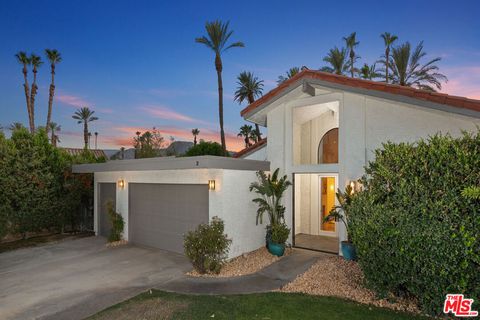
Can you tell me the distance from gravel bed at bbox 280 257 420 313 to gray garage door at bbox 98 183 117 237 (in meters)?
9.58

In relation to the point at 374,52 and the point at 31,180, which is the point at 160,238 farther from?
the point at 374,52

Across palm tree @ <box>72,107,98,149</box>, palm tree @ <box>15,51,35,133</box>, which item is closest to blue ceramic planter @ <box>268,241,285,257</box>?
palm tree @ <box>15,51,35,133</box>

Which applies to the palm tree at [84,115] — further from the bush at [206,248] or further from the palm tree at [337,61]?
the bush at [206,248]

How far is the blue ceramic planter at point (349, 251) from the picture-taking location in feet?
28.1

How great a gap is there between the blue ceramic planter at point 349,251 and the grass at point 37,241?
11887 millimetres

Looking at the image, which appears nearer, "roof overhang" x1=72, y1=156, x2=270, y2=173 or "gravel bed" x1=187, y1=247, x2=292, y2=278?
"gravel bed" x1=187, y1=247, x2=292, y2=278

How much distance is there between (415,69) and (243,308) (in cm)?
2398

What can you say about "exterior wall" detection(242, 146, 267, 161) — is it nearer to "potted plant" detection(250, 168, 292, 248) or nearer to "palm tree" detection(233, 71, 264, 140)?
"potted plant" detection(250, 168, 292, 248)

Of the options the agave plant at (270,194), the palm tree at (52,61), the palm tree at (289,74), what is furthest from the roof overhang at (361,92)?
the palm tree at (52,61)

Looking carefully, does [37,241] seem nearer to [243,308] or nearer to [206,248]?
[206,248]

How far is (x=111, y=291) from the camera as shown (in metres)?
6.64

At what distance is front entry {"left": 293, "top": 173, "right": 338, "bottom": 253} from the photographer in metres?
12.0

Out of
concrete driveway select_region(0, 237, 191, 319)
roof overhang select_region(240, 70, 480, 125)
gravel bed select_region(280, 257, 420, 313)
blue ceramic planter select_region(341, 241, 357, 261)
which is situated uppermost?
roof overhang select_region(240, 70, 480, 125)

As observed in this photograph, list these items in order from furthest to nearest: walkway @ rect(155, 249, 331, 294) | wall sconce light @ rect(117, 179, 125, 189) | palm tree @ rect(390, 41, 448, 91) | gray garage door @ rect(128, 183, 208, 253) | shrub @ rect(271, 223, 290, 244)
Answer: palm tree @ rect(390, 41, 448, 91) < wall sconce light @ rect(117, 179, 125, 189) < shrub @ rect(271, 223, 290, 244) < gray garage door @ rect(128, 183, 208, 253) < walkway @ rect(155, 249, 331, 294)
